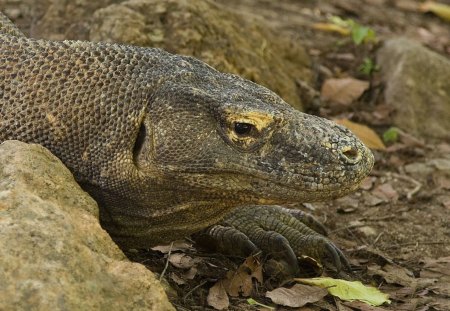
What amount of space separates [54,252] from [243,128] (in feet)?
3.69

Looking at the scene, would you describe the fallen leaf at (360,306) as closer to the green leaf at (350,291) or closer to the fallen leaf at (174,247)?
the green leaf at (350,291)

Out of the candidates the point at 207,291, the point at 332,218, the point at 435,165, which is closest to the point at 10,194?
the point at 207,291

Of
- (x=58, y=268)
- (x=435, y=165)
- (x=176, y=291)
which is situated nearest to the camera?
(x=58, y=268)

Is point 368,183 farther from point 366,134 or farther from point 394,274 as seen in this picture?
point 394,274

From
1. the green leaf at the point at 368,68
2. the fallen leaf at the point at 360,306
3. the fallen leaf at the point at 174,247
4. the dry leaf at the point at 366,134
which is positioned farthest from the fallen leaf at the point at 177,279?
the green leaf at the point at 368,68

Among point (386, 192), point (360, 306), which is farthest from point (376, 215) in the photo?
point (360, 306)

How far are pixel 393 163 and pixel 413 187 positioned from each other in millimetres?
480

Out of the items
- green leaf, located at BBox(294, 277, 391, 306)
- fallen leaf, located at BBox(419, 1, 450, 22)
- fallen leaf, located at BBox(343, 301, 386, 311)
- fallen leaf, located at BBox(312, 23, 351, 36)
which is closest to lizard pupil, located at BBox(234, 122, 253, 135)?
green leaf, located at BBox(294, 277, 391, 306)

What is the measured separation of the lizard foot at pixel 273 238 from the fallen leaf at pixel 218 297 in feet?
1.57

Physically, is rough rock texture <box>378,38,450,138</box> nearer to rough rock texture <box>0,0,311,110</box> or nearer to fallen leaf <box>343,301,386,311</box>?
rough rock texture <box>0,0,311,110</box>

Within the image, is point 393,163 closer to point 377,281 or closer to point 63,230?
point 377,281

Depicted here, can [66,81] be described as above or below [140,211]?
above

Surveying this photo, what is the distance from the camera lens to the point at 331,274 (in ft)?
15.0

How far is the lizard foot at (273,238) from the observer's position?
180 inches
